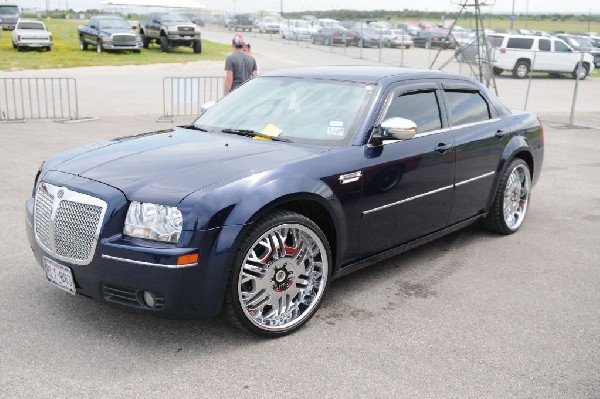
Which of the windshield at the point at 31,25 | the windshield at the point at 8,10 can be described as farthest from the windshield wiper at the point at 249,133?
the windshield at the point at 8,10

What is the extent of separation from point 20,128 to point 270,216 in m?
9.59

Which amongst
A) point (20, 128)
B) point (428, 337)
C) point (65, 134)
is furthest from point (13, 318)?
point (20, 128)

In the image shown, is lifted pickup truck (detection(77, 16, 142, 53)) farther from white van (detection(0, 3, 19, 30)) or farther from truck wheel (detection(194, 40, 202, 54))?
white van (detection(0, 3, 19, 30))

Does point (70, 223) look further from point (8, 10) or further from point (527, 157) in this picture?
point (8, 10)

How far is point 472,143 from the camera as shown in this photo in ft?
18.1

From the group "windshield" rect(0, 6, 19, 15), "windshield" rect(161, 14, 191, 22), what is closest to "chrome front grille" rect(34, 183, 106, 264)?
"windshield" rect(161, 14, 191, 22)

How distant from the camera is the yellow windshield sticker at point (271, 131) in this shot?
4.67 metres

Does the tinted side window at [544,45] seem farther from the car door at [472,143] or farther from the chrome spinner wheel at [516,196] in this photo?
the car door at [472,143]

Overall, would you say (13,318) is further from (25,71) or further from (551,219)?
(25,71)

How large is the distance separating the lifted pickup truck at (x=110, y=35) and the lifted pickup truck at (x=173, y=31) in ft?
6.10

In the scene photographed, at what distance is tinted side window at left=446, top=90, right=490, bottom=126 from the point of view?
5.47 metres

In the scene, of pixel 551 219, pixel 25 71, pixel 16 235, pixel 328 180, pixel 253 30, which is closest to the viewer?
pixel 328 180

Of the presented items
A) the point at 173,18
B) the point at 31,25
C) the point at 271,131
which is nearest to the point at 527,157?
the point at 271,131

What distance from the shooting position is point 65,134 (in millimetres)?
11523
